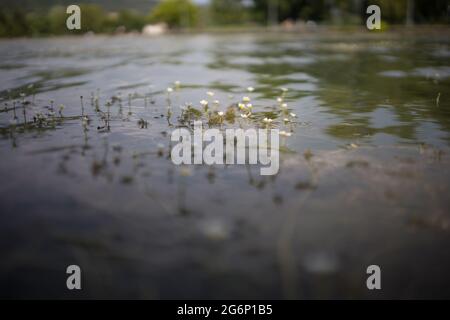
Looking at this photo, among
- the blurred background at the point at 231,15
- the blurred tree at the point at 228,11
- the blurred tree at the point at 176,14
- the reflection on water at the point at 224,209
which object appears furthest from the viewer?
the blurred tree at the point at 228,11

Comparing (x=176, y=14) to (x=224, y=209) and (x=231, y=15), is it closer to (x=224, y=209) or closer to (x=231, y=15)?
(x=231, y=15)

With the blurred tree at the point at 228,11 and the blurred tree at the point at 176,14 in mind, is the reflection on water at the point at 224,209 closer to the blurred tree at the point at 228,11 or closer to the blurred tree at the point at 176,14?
the blurred tree at the point at 176,14

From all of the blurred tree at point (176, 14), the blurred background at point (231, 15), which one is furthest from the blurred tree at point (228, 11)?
the blurred tree at point (176, 14)

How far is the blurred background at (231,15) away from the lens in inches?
3002

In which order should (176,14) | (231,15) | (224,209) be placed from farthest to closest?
1. (231,15)
2. (176,14)
3. (224,209)

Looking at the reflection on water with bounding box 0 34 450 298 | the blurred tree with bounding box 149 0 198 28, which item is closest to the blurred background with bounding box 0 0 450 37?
the blurred tree with bounding box 149 0 198 28

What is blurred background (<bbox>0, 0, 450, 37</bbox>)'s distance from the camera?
76.2 meters

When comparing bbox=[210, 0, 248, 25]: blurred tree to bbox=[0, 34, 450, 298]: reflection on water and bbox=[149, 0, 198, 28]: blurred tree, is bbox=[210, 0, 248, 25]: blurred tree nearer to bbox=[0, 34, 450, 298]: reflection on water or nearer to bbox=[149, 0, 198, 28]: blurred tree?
bbox=[149, 0, 198, 28]: blurred tree

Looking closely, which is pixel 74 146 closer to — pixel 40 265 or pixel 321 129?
pixel 40 265

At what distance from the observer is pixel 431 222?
487 cm

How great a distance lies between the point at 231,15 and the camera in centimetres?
13200

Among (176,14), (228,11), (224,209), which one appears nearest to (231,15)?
(228,11)
